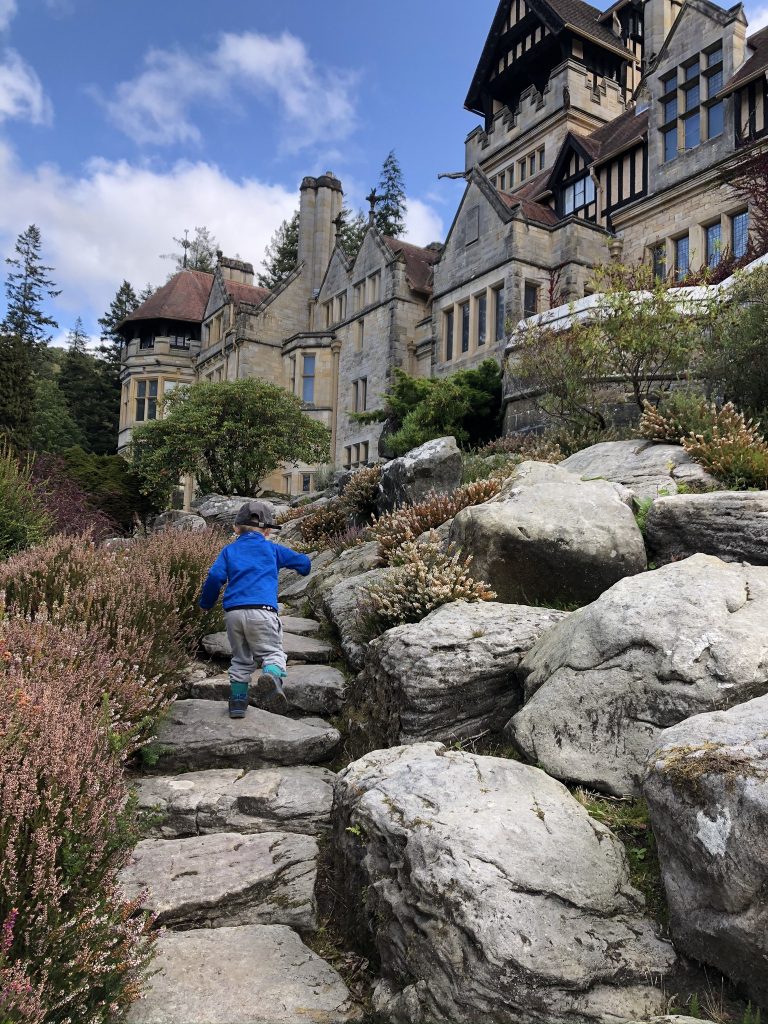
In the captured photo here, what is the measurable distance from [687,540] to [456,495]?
10.7ft

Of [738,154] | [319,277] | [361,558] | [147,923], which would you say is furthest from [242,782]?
[319,277]

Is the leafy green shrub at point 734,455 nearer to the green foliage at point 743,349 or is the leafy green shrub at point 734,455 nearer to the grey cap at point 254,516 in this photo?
the green foliage at point 743,349

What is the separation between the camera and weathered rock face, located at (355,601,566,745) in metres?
5.40

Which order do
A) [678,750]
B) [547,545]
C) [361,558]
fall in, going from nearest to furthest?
[678,750] → [547,545] → [361,558]

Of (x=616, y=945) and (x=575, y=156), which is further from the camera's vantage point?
(x=575, y=156)

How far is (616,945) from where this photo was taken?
330 cm

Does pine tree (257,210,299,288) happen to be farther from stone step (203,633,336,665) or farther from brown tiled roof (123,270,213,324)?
stone step (203,633,336,665)

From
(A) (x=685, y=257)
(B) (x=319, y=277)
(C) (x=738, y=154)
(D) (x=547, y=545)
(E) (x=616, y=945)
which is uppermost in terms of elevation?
(B) (x=319, y=277)

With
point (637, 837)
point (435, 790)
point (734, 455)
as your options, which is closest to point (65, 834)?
point (435, 790)

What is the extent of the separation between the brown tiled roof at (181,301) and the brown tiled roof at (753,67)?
1211 inches

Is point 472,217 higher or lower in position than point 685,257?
higher

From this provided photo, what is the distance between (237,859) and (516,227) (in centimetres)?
2231

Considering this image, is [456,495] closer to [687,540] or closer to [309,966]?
[687,540]

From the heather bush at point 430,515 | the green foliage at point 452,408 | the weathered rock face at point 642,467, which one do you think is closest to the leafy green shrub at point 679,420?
the weathered rock face at point 642,467
